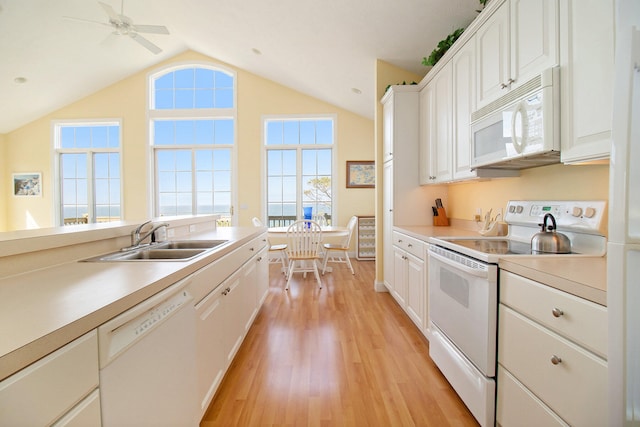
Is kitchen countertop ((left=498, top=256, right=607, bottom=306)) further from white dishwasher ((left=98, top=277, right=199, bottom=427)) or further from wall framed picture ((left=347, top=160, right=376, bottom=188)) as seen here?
wall framed picture ((left=347, top=160, right=376, bottom=188))

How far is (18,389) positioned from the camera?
486 millimetres

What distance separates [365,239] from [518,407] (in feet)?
13.2

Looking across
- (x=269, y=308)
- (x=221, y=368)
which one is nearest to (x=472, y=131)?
(x=221, y=368)

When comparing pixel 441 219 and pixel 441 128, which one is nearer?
pixel 441 128

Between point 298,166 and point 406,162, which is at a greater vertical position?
point 298,166

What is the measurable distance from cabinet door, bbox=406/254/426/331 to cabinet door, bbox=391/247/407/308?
80mm

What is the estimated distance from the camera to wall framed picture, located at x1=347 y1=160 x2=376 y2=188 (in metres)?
5.45

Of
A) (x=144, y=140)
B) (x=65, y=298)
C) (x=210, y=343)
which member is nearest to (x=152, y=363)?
(x=65, y=298)

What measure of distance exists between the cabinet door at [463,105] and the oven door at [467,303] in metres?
0.78

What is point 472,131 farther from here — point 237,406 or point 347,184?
point 347,184

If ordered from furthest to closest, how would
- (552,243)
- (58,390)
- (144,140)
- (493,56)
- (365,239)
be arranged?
(144,140) → (365,239) → (493,56) → (552,243) → (58,390)

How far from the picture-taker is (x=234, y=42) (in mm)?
4391

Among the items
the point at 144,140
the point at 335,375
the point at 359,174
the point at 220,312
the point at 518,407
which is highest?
the point at 144,140

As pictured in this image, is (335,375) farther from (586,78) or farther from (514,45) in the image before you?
(514,45)
